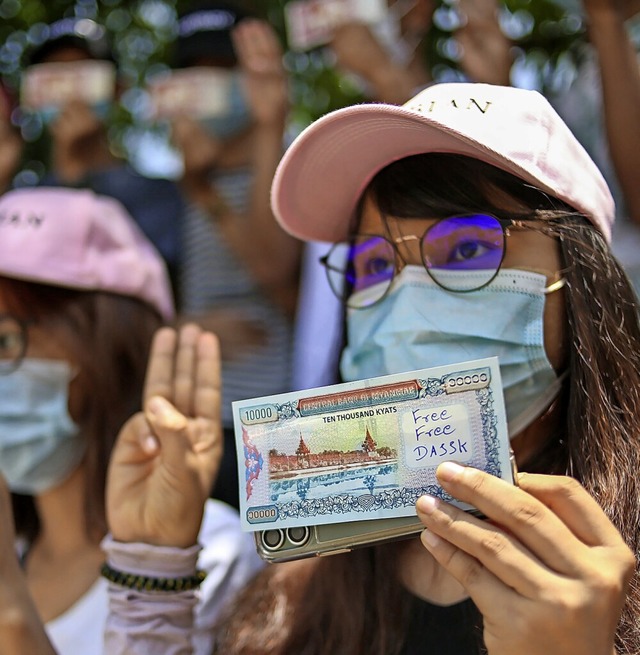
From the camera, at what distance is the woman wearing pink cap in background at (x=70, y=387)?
2.22m

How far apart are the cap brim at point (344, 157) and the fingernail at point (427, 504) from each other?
26.6 inches

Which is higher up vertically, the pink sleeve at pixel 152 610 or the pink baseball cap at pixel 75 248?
the pink baseball cap at pixel 75 248

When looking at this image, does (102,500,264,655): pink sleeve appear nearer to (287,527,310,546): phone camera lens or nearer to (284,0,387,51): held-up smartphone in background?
(287,527,310,546): phone camera lens

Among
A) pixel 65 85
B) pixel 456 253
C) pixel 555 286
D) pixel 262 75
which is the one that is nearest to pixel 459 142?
pixel 456 253

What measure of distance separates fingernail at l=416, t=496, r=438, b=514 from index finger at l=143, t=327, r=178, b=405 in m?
0.89

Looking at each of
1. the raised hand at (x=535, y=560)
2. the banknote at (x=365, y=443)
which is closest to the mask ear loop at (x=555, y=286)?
the banknote at (x=365, y=443)

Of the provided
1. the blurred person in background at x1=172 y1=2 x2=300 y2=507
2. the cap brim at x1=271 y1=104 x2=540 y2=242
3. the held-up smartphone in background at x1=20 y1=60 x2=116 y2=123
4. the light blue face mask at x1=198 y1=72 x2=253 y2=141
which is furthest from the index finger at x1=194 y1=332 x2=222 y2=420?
the held-up smartphone in background at x1=20 y1=60 x2=116 y2=123

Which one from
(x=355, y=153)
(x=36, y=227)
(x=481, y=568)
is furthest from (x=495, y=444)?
(x=36, y=227)

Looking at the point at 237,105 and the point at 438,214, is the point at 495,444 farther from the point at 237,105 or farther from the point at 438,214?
the point at 237,105

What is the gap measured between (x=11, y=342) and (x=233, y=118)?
155 centimetres

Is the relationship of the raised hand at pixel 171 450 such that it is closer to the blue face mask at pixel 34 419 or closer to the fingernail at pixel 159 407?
the fingernail at pixel 159 407

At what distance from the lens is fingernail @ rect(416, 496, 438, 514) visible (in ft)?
4.02

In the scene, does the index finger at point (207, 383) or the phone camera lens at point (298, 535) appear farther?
the index finger at point (207, 383)

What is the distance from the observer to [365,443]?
53.2 inches
